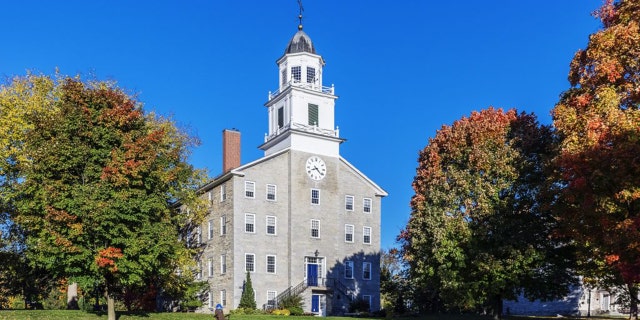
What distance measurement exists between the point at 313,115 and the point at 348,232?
938 cm

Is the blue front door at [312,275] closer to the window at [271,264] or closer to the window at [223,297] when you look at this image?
the window at [271,264]

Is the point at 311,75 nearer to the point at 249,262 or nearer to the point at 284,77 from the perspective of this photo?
the point at 284,77

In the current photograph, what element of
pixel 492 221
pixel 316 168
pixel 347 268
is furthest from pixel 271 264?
pixel 492 221

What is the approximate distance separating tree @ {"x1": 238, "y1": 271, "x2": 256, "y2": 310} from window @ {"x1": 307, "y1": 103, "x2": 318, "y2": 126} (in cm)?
1277

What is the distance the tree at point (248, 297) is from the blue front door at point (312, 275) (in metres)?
4.81

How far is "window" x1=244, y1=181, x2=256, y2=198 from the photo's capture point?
1759 inches

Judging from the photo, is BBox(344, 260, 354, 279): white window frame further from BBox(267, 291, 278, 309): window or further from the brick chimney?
the brick chimney

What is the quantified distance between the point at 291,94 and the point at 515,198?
22.1 metres

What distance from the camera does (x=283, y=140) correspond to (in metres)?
47.8

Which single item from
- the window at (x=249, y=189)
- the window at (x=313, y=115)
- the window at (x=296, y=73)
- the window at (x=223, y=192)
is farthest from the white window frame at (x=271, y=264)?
the window at (x=296, y=73)

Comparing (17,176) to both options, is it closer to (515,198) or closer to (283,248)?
(283,248)

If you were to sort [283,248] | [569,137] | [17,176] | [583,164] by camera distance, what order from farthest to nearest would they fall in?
[283,248], [17,176], [569,137], [583,164]

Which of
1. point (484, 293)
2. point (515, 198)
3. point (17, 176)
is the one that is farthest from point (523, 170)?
point (17, 176)

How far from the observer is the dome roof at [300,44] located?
49.3 meters
